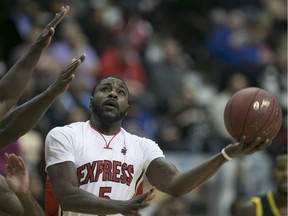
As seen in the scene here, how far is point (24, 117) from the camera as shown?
7.27m

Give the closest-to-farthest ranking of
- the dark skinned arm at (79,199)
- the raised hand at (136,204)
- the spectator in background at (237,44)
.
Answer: the raised hand at (136,204) < the dark skinned arm at (79,199) < the spectator in background at (237,44)

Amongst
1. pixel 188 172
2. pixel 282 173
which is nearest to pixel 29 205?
pixel 188 172

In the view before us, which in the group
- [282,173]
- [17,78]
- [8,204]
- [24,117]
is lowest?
[8,204]

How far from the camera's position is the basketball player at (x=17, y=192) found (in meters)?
7.29

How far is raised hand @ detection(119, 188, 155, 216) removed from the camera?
625cm

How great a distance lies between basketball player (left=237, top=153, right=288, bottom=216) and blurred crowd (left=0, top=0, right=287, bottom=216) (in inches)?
72.6

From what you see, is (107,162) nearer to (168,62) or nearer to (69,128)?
(69,128)

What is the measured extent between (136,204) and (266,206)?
133 inches

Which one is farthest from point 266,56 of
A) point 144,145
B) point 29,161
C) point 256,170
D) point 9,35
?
point 144,145

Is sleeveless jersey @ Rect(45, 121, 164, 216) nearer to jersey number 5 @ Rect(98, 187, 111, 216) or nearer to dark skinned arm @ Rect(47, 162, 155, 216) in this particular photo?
jersey number 5 @ Rect(98, 187, 111, 216)

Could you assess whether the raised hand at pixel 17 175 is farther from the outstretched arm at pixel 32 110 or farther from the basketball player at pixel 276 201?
the basketball player at pixel 276 201

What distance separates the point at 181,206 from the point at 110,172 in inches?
158

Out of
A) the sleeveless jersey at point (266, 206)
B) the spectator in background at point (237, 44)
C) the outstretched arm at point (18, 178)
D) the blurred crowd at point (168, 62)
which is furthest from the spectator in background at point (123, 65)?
the outstretched arm at point (18, 178)

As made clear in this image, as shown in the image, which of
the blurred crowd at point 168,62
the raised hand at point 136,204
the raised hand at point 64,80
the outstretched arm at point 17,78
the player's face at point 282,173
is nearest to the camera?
the raised hand at point 136,204
